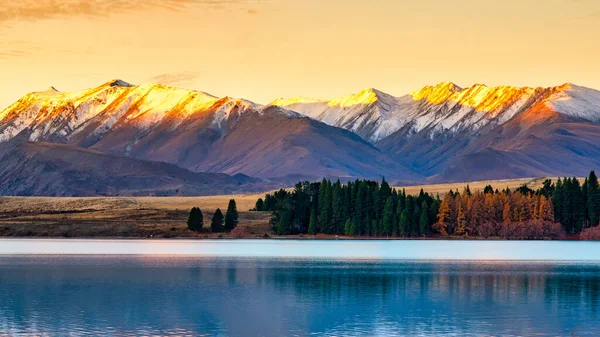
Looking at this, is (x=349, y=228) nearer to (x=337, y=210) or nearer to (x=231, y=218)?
(x=337, y=210)

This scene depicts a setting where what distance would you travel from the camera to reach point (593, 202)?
184m

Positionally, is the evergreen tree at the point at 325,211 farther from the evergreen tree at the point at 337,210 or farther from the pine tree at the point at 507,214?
the pine tree at the point at 507,214

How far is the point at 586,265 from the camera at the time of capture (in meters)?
107

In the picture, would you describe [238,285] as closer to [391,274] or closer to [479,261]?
[391,274]

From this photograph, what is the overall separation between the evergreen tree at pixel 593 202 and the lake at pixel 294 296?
6814 cm

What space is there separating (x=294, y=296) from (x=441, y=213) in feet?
390

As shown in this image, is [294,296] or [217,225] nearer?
[294,296]

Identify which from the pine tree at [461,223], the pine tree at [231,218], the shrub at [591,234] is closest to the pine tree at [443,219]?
the pine tree at [461,223]

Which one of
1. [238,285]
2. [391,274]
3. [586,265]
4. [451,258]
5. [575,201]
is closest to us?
[238,285]

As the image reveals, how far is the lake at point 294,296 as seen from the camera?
54.6 m

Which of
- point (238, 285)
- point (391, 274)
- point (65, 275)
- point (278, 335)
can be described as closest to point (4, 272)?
point (65, 275)

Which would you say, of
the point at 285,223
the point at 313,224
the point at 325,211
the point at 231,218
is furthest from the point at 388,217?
the point at 231,218

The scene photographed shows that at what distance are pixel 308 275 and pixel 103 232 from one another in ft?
358

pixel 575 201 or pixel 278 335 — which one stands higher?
pixel 575 201
